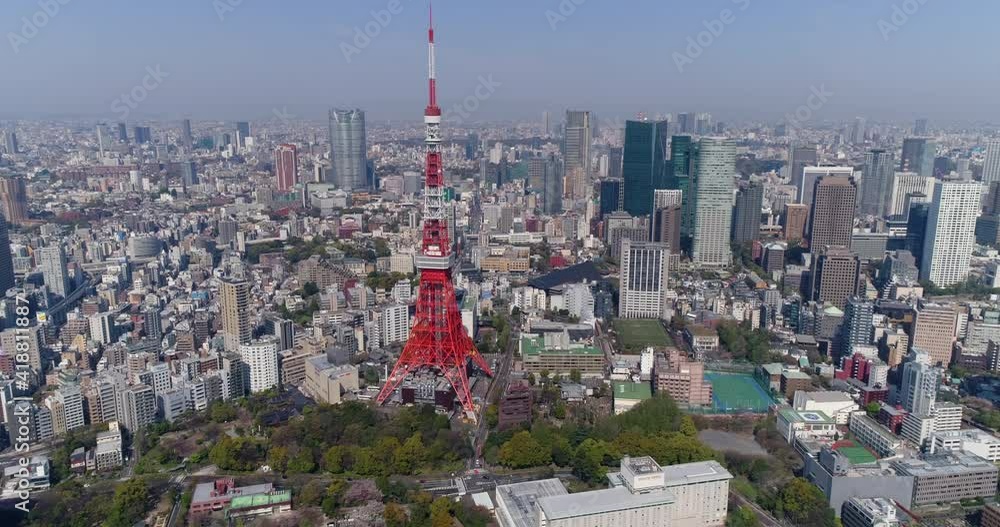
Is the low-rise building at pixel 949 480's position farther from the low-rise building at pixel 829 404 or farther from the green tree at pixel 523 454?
the green tree at pixel 523 454

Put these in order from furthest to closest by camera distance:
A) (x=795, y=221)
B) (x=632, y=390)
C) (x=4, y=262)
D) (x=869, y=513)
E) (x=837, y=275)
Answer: (x=795, y=221) → (x=837, y=275) → (x=4, y=262) → (x=632, y=390) → (x=869, y=513)

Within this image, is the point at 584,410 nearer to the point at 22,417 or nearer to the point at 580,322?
the point at 580,322

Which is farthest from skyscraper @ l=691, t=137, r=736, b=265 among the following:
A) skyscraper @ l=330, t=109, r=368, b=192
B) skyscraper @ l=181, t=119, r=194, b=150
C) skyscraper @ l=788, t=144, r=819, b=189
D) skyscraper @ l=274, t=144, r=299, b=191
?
skyscraper @ l=181, t=119, r=194, b=150

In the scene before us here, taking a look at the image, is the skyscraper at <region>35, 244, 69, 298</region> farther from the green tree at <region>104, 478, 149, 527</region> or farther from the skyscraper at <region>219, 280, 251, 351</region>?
the green tree at <region>104, 478, 149, 527</region>

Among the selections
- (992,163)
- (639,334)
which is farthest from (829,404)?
(992,163)

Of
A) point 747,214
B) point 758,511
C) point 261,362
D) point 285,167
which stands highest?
point 285,167

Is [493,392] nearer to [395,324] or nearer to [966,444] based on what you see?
[395,324]

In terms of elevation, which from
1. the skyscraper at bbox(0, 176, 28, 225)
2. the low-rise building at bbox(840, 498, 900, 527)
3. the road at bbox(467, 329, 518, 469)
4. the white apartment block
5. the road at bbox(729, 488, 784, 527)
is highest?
the skyscraper at bbox(0, 176, 28, 225)
